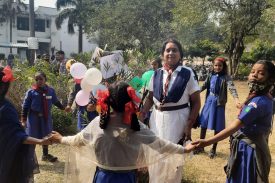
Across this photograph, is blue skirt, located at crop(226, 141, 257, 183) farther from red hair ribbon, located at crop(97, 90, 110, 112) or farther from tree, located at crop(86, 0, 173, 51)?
tree, located at crop(86, 0, 173, 51)

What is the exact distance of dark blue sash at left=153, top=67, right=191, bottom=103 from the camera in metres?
4.04

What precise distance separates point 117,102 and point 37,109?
11.0 feet

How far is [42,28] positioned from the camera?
161 feet

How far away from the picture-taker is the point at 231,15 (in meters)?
21.5

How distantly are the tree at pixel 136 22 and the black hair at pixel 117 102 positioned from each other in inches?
1149

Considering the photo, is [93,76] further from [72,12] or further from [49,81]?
[72,12]

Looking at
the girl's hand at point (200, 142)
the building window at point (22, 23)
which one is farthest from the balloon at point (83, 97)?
the building window at point (22, 23)

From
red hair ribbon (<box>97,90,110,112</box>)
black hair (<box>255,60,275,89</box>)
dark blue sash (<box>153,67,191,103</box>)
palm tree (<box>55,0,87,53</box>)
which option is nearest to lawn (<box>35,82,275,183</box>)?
dark blue sash (<box>153,67,191,103</box>)

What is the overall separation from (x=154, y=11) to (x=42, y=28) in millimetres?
20309

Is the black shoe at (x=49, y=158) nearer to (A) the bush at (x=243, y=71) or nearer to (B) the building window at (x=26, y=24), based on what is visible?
(A) the bush at (x=243, y=71)

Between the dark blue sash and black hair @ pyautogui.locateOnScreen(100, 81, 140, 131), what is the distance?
1.27m

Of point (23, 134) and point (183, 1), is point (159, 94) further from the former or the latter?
point (183, 1)

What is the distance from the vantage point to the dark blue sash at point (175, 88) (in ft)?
13.3

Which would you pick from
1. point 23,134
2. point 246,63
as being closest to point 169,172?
point 23,134
